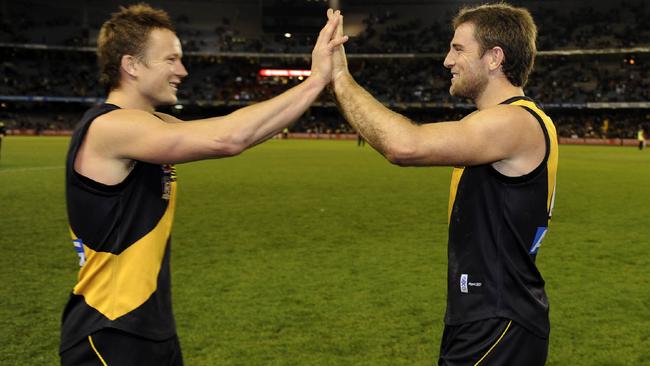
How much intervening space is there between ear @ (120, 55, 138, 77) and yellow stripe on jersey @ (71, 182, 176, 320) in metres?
0.75

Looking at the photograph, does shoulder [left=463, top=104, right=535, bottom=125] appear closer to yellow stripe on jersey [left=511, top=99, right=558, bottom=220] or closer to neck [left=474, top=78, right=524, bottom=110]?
yellow stripe on jersey [left=511, top=99, right=558, bottom=220]

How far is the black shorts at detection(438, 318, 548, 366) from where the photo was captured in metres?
2.75

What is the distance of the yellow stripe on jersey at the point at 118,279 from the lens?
109 inches

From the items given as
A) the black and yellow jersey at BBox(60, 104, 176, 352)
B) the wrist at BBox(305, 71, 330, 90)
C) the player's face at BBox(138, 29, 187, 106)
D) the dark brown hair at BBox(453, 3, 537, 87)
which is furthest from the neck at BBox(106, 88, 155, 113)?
the dark brown hair at BBox(453, 3, 537, 87)

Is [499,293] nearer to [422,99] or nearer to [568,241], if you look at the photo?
[568,241]

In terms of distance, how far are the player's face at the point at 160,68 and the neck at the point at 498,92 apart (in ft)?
4.74

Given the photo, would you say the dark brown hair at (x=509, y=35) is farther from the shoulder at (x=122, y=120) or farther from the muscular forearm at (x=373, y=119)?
the shoulder at (x=122, y=120)

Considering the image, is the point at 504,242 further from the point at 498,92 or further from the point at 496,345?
the point at 498,92

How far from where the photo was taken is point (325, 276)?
827cm

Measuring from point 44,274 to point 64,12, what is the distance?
75.3 metres

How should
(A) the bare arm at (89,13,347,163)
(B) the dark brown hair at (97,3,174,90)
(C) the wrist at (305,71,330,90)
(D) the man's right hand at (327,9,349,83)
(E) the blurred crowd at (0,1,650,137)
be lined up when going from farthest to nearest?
(E) the blurred crowd at (0,1,650,137), (D) the man's right hand at (327,9,349,83), (C) the wrist at (305,71,330,90), (B) the dark brown hair at (97,3,174,90), (A) the bare arm at (89,13,347,163)

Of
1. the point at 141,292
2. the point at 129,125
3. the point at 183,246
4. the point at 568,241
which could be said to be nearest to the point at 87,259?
the point at 141,292

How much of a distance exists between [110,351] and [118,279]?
0.99 feet

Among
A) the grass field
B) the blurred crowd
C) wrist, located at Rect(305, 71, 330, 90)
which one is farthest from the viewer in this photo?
the blurred crowd
